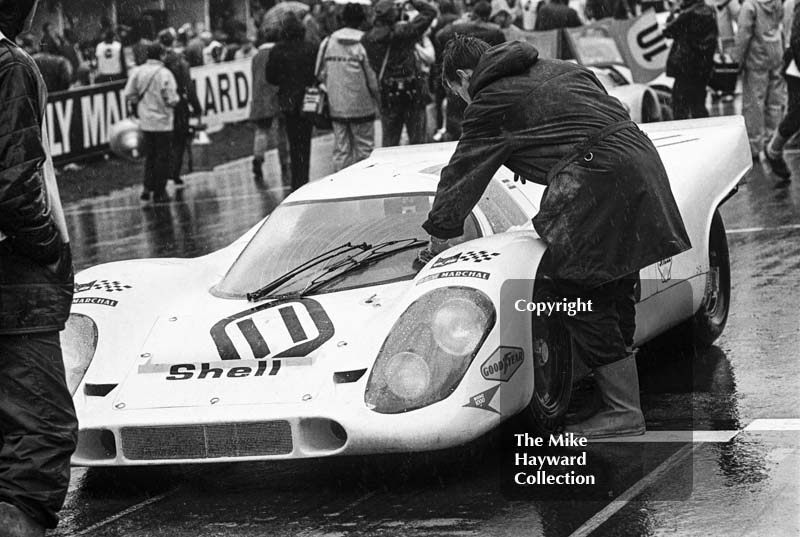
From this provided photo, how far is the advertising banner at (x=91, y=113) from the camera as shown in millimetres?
18953

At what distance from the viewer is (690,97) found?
15031mm

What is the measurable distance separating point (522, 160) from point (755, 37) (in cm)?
982

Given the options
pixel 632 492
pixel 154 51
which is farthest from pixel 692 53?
pixel 632 492

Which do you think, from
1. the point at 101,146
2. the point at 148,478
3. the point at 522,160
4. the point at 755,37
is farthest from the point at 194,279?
the point at 101,146

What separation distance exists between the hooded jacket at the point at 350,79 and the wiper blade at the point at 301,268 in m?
8.00

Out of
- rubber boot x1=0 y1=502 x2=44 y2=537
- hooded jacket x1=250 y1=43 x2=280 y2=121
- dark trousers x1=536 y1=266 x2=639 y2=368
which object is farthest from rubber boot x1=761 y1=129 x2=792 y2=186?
rubber boot x1=0 y1=502 x2=44 y2=537

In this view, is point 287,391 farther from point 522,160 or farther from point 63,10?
point 63,10

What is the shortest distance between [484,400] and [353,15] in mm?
9545

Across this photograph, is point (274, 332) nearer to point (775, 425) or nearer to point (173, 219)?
point (775, 425)

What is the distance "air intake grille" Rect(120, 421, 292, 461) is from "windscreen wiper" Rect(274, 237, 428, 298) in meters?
1.00

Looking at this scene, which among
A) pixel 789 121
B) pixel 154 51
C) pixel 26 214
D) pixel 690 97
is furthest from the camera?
pixel 154 51

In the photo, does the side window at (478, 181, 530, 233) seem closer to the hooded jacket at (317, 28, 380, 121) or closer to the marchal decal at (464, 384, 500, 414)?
the marchal decal at (464, 384, 500, 414)

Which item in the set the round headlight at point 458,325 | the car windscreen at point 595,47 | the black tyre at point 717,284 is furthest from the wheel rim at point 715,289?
the car windscreen at point 595,47

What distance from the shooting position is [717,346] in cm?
722
